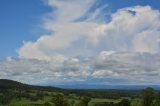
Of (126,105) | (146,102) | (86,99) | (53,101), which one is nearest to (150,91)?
(146,102)

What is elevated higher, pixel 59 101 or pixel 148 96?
pixel 148 96

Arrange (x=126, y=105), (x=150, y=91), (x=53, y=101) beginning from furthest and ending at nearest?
(x=126, y=105)
(x=150, y=91)
(x=53, y=101)

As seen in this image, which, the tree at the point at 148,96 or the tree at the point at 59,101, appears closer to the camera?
the tree at the point at 59,101

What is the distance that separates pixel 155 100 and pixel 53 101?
175ft

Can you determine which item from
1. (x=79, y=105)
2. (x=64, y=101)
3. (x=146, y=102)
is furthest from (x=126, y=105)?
(x=64, y=101)

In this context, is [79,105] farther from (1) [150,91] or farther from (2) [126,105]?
(1) [150,91]

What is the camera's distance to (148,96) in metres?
160

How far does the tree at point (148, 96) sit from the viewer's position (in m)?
159

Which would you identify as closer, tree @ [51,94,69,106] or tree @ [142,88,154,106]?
tree @ [51,94,69,106]

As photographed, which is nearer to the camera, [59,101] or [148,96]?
[59,101]

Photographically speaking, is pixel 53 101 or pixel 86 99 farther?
pixel 86 99

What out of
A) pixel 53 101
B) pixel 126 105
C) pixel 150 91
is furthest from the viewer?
pixel 126 105

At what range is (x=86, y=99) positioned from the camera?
173375 millimetres

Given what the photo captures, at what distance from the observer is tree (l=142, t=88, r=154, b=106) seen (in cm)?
15912
